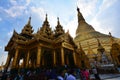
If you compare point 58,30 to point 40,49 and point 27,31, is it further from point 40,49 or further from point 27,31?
point 40,49

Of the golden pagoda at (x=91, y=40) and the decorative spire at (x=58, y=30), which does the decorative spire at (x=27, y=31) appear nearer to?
the decorative spire at (x=58, y=30)

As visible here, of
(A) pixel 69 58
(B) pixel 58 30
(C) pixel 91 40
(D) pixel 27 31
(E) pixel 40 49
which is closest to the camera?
(E) pixel 40 49

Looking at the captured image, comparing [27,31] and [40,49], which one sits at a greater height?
[27,31]

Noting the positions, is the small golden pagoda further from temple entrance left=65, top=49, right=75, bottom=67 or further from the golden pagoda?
the golden pagoda

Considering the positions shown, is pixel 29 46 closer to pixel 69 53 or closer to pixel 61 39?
pixel 61 39

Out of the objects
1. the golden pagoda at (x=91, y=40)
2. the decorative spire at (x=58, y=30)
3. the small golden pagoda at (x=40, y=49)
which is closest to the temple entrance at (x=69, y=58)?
the small golden pagoda at (x=40, y=49)

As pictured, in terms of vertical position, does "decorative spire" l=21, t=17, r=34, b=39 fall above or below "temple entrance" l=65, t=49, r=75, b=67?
above

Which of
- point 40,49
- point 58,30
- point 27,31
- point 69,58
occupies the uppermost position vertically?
point 58,30

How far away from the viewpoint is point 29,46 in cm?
1617

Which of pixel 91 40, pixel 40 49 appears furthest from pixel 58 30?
pixel 91 40

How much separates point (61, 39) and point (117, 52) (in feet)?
67.4

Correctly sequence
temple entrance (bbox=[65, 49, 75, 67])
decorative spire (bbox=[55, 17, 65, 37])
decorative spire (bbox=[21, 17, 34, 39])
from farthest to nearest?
1. decorative spire (bbox=[55, 17, 65, 37])
2. decorative spire (bbox=[21, 17, 34, 39])
3. temple entrance (bbox=[65, 49, 75, 67])

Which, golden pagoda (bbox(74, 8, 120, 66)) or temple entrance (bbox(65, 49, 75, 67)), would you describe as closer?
temple entrance (bbox(65, 49, 75, 67))

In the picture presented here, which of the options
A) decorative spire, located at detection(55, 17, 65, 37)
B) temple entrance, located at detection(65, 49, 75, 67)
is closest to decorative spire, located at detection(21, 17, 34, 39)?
decorative spire, located at detection(55, 17, 65, 37)
